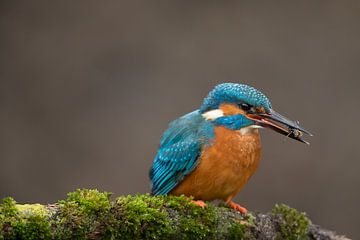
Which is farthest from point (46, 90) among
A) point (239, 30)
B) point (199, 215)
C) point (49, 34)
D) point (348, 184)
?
point (199, 215)

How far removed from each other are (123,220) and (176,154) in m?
0.96

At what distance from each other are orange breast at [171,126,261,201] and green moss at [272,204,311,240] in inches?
10.7

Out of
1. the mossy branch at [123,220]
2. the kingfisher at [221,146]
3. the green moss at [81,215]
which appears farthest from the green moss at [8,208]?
the kingfisher at [221,146]

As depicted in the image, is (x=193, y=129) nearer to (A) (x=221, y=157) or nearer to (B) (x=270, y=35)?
(A) (x=221, y=157)

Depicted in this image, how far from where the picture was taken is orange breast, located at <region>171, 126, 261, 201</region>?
4.17 m

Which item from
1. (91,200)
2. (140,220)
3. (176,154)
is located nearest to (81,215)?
(91,200)

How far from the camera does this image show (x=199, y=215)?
367cm

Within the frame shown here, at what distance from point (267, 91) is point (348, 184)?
3.51 feet

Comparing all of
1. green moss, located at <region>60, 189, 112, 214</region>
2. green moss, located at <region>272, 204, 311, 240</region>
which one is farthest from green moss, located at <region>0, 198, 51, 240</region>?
green moss, located at <region>272, 204, 311, 240</region>

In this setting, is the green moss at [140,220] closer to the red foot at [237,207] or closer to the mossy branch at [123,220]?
the mossy branch at [123,220]

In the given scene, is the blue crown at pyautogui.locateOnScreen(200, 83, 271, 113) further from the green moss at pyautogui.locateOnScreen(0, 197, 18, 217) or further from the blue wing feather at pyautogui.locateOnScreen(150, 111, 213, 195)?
the green moss at pyautogui.locateOnScreen(0, 197, 18, 217)

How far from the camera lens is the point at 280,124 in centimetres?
418

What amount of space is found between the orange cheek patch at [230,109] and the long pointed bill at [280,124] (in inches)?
3.6

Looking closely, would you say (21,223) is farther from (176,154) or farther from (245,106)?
(245,106)
